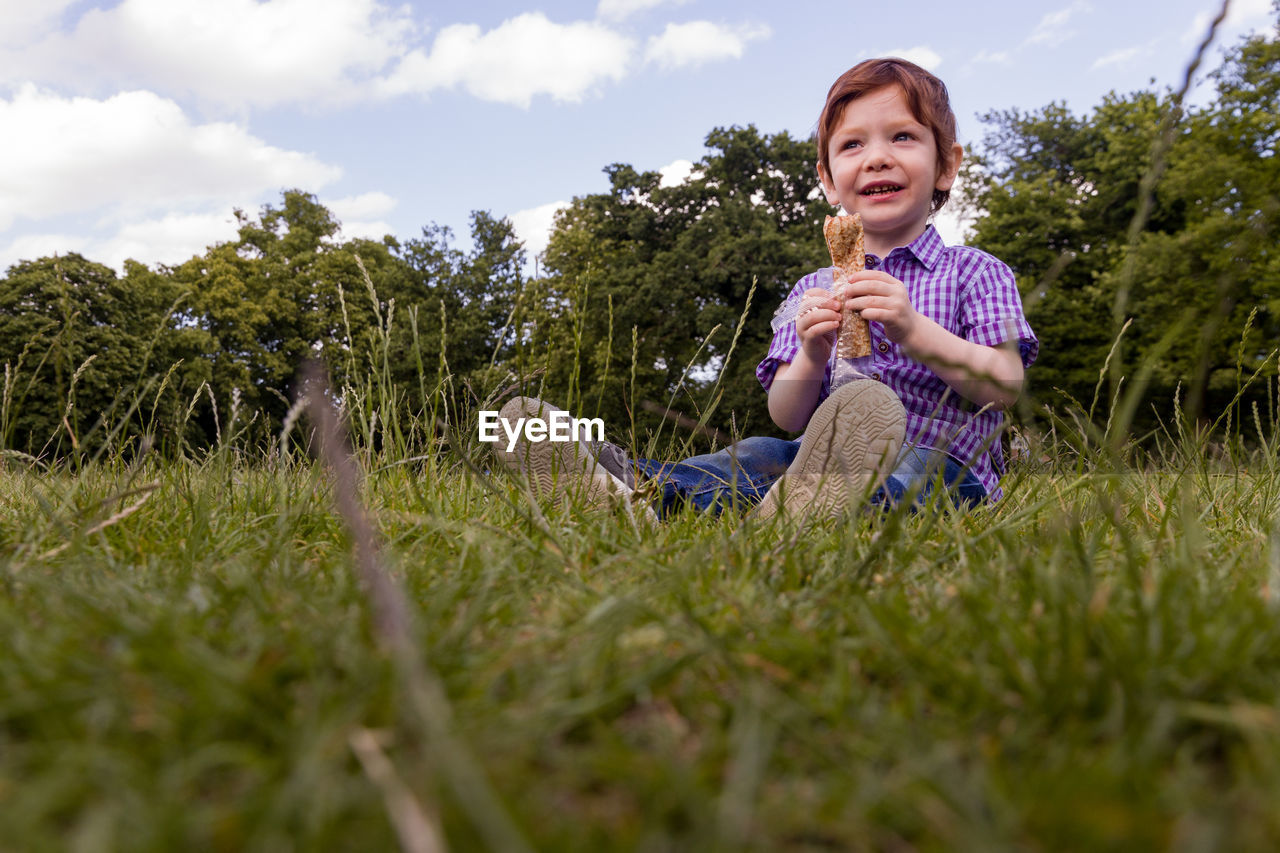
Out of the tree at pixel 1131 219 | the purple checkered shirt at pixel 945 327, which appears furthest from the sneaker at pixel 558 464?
the tree at pixel 1131 219

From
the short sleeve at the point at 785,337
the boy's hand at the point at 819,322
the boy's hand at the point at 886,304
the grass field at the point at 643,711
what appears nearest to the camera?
the grass field at the point at 643,711

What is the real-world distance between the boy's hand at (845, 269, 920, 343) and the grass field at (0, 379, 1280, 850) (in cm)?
142

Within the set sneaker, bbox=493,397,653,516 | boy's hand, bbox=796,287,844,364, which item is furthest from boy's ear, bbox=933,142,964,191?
sneaker, bbox=493,397,653,516

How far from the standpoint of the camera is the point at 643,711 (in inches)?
40.1

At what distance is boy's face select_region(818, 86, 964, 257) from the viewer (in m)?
3.68

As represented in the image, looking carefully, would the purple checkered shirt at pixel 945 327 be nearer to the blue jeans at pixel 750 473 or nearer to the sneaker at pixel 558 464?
the blue jeans at pixel 750 473

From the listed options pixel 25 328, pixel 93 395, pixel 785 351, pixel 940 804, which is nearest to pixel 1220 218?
pixel 785 351

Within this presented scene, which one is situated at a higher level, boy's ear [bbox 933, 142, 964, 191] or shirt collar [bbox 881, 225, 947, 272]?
boy's ear [bbox 933, 142, 964, 191]

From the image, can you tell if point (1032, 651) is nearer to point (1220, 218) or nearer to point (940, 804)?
point (940, 804)

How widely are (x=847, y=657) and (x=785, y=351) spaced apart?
2762mm

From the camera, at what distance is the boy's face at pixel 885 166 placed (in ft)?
12.1

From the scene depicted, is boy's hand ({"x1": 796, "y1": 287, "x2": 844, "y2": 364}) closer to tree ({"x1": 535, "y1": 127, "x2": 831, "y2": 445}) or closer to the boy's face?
the boy's face

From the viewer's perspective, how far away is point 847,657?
3.72ft

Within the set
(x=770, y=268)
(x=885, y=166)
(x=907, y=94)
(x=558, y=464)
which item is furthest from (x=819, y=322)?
(x=770, y=268)
